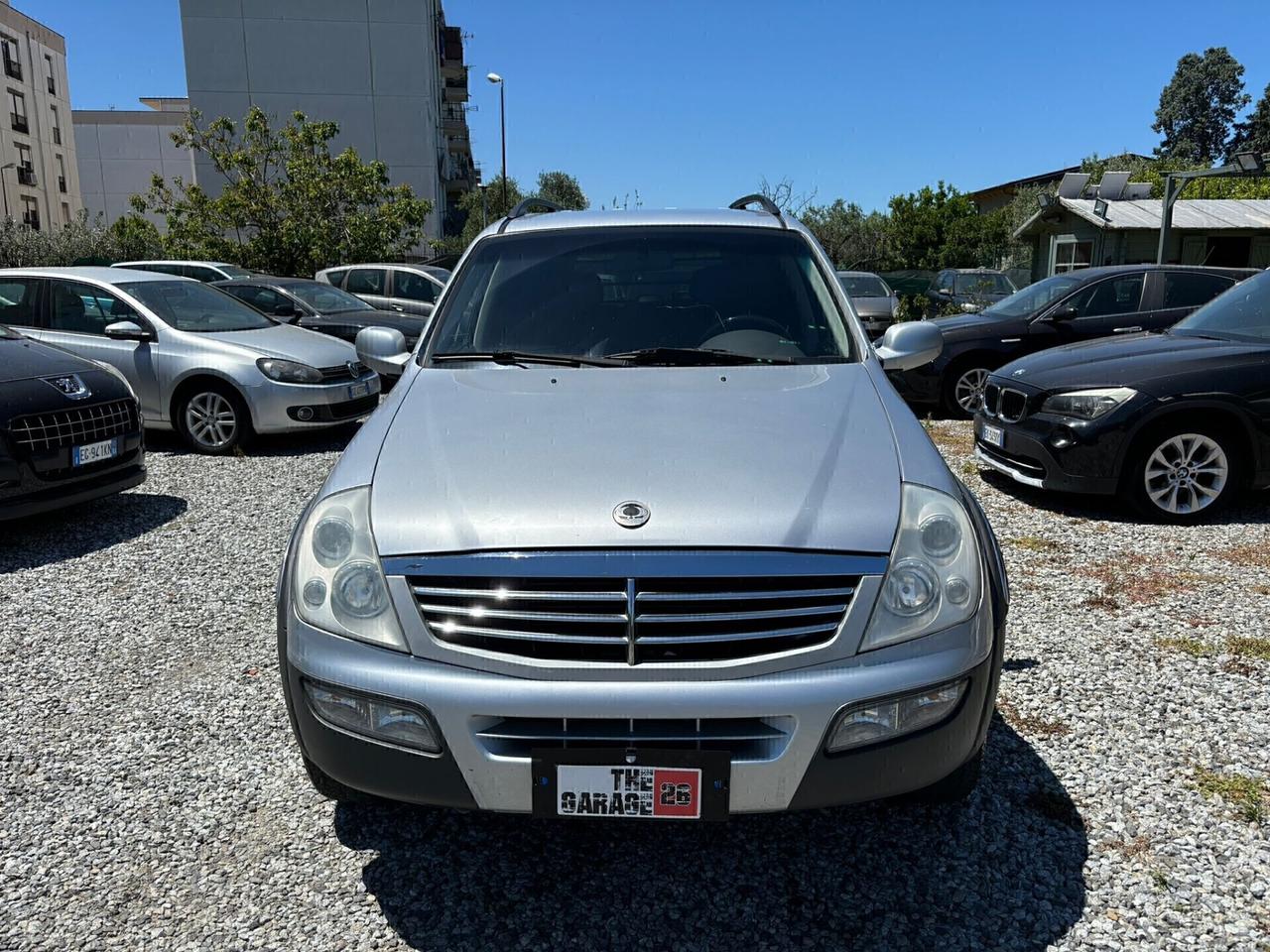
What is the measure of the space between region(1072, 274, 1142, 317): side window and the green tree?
20.0 m

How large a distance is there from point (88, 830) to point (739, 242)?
9.89ft

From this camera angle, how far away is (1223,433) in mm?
5930

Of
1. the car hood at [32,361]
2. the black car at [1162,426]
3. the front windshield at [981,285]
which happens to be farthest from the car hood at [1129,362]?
the front windshield at [981,285]

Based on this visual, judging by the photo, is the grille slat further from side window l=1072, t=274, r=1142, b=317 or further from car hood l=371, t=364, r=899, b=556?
side window l=1072, t=274, r=1142, b=317

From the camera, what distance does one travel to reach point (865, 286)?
17.2 metres

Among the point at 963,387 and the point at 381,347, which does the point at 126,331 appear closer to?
the point at 381,347

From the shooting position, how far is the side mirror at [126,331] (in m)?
8.17

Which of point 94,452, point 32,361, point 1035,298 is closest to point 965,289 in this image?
point 1035,298

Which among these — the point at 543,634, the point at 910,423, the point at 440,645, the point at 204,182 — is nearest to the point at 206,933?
the point at 440,645

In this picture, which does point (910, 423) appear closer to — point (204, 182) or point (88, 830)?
point (88, 830)

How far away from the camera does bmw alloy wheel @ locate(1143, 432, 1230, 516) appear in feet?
19.4

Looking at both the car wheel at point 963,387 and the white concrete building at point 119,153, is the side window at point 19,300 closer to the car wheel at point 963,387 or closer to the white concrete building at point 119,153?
the car wheel at point 963,387

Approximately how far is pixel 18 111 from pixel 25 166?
8.78ft

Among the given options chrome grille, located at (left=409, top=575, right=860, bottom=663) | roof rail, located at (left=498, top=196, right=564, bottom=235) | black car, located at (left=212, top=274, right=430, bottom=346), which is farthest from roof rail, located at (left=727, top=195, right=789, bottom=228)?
black car, located at (left=212, top=274, right=430, bottom=346)
